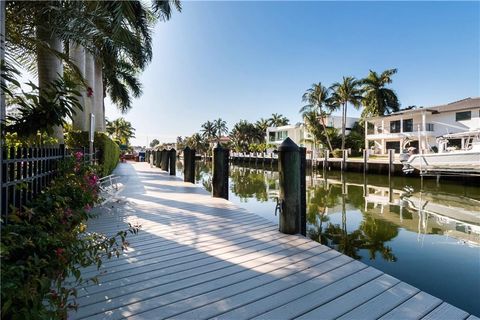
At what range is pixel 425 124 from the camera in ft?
102

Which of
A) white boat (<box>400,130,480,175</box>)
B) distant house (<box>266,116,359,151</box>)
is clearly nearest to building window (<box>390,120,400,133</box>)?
distant house (<box>266,116,359,151</box>)

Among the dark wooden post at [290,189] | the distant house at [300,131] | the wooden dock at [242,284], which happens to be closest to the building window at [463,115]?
the distant house at [300,131]

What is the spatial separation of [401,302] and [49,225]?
3219mm

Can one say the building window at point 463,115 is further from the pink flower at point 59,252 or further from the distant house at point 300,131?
the pink flower at point 59,252

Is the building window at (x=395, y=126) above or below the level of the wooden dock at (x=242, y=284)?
above

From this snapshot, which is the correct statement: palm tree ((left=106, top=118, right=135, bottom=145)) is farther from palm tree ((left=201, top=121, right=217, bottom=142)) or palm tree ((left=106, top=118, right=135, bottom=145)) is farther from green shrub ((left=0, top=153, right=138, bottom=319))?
green shrub ((left=0, top=153, right=138, bottom=319))

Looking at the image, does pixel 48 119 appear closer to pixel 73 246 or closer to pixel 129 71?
pixel 73 246

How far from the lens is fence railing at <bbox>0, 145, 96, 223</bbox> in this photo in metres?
2.49

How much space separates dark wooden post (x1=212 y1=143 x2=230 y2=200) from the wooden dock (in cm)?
352

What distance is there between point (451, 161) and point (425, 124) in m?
16.3

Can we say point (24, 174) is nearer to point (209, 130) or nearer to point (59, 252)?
point (59, 252)

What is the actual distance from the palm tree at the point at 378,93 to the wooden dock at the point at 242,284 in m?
40.5

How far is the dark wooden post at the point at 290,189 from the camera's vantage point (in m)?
4.80

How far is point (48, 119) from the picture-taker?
9.12ft
